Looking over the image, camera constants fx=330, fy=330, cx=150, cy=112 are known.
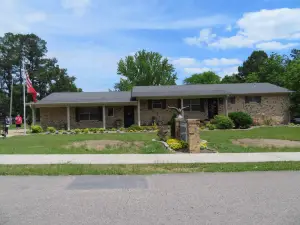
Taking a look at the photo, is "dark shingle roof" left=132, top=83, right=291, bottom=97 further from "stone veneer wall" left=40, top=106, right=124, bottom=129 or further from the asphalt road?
the asphalt road

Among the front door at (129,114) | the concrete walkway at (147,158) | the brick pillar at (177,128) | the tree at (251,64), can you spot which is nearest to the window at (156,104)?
the front door at (129,114)

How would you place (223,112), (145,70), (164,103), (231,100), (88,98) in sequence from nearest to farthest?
(223,112) < (164,103) < (231,100) < (88,98) < (145,70)

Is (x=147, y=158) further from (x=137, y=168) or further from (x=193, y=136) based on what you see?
(x=193, y=136)

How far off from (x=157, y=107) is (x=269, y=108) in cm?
971

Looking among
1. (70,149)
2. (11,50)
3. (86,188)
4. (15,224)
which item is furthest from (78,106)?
(11,50)

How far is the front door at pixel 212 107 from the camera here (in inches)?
1142

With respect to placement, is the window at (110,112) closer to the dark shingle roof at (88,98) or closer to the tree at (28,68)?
the dark shingle roof at (88,98)

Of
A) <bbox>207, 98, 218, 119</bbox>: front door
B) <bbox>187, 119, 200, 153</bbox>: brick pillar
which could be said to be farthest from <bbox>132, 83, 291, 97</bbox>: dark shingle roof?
<bbox>187, 119, 200, 153</bbox>: brick pillar

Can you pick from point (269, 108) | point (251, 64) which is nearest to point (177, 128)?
point (269, 108)

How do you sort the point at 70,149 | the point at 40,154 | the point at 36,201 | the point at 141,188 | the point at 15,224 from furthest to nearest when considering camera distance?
the point at 70,149
the point at 40,154
the point at 141,188
the point at 36,201
the point at 15,224

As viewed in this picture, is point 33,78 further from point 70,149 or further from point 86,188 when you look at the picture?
point 86,188

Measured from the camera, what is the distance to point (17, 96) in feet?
213

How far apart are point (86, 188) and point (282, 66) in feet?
173

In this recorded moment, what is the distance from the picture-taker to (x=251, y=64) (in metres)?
75.5
